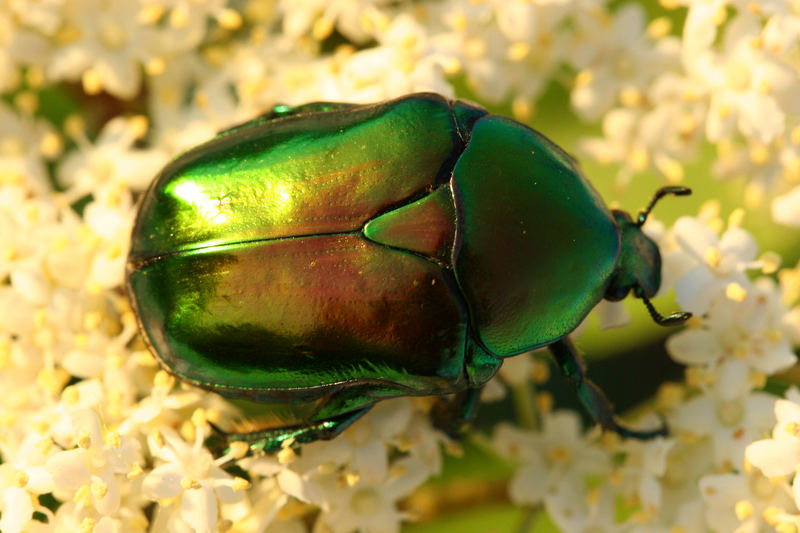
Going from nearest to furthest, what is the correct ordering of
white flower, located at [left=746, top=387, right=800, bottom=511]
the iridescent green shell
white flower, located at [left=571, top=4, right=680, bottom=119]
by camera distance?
1. the iridescent green shell
2. white flower, located at [left=746, top=387, right=800, bottom=511]
3. white flower, located at [left=571, top=4, right=680, bottom=119]

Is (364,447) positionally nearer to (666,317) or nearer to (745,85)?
(666,317)

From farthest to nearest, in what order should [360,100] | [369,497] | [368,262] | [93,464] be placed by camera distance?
[360,100] → [369,497] → [93,464] → [368,262]

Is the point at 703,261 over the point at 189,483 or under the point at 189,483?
over

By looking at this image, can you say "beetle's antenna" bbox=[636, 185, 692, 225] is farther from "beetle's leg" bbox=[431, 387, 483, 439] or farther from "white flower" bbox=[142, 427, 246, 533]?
"white flower" bbox=[142, 427, 246, 533]

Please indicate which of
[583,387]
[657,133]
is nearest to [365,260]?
[583,387]

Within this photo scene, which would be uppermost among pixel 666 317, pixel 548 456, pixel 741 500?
pixel 666 317

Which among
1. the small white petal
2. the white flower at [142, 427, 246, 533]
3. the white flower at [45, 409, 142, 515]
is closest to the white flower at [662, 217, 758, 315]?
the small white petal
